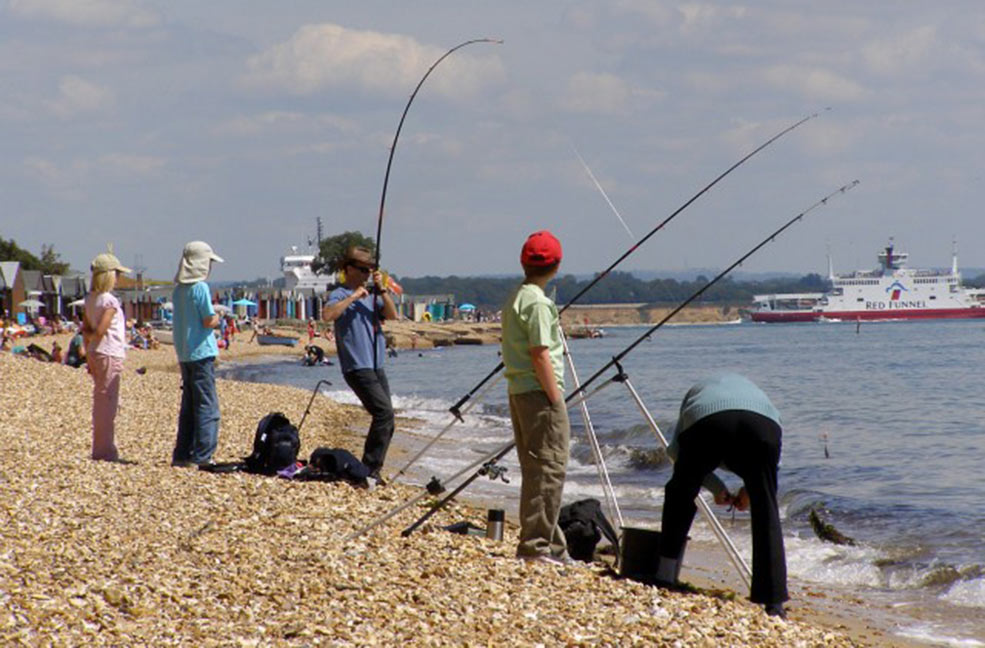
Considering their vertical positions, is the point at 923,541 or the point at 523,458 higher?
the point at 523,458

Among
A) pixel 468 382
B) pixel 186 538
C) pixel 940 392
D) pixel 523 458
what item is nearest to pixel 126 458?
pixel 186 538

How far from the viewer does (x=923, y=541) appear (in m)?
10.1

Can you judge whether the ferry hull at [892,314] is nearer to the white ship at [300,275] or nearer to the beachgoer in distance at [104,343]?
the white ship at [300,275]

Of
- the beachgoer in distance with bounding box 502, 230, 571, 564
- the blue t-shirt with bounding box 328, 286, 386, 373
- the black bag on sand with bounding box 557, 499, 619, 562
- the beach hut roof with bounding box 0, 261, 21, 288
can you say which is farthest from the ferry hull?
the beachgoer in distance with bounding box 502, 230, 571, 564

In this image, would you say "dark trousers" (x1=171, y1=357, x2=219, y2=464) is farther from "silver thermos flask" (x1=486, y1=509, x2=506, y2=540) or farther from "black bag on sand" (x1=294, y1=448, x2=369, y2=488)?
"silver thermos flask" (x1=486, y1=509, x2=506, y2=540)

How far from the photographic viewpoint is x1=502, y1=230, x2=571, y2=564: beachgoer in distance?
6094mm

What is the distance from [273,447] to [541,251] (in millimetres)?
3327

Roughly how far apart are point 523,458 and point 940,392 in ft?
82.7

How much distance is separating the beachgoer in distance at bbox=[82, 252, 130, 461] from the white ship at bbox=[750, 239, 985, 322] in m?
118

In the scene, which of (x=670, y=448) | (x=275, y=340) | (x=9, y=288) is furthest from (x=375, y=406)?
→ (x=275, y=340)

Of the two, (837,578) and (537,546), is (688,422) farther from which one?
(837,578)

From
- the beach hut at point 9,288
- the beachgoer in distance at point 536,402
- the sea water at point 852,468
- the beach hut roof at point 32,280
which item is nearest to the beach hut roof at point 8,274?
the beach hut at point 9,288

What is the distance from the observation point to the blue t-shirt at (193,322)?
8703 millimetres

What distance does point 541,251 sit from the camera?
20.3 feet
